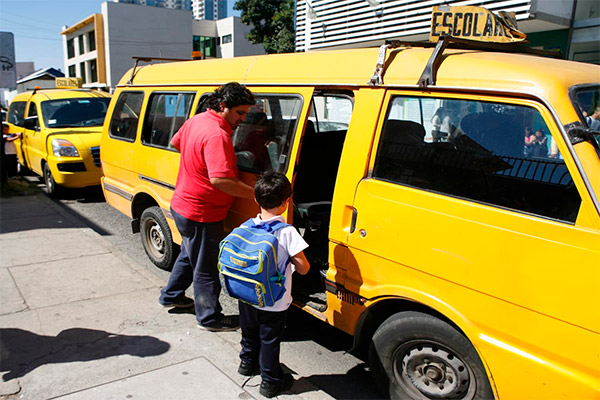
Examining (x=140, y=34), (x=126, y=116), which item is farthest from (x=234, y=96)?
(x=140, y=34)

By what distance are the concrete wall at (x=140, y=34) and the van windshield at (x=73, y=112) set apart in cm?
3444

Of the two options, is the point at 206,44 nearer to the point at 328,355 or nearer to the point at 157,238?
the point at 157,238

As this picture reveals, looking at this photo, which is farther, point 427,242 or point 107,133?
point 107,133

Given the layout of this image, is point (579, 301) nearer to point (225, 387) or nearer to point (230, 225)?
point (225, 387)

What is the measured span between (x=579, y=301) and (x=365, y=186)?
128cm

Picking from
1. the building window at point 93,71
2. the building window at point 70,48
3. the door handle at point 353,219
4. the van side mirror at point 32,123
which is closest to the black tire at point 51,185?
the van side mirror at point 32,123

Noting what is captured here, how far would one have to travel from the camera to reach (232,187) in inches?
133

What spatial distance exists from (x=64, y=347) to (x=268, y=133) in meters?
2.24

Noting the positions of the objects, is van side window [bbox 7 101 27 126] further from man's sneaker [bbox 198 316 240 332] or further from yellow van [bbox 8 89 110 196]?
man's sneaker [bbox 198 316 240 332]

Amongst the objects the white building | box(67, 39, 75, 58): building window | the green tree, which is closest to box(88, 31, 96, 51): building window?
the white building

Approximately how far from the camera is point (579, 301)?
2.08 metres

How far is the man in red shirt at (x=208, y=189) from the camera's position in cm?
338

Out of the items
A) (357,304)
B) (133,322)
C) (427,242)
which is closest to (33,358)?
(133,322)

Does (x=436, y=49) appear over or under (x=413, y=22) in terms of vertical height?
under
